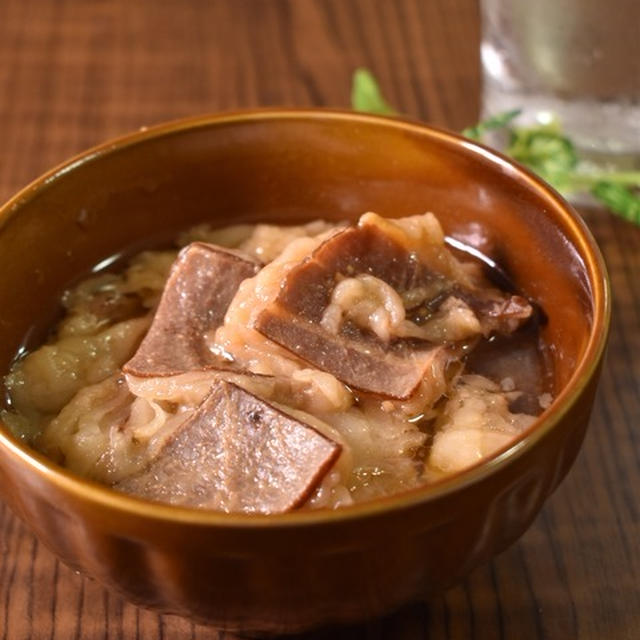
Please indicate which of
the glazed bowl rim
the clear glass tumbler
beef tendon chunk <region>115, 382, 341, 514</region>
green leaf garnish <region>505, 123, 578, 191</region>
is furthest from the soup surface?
the clear glass tumbler

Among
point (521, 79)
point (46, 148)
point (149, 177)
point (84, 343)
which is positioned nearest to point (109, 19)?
point (46, 148)

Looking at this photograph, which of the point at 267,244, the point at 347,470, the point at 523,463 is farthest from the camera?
the point at 267,244

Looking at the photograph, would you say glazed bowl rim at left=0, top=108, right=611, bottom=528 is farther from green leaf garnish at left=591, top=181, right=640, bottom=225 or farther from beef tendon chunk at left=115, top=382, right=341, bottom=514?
green leaf garnish at left=591, top=181, right=640, bottom=225

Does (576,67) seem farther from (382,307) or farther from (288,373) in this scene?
(288,373)

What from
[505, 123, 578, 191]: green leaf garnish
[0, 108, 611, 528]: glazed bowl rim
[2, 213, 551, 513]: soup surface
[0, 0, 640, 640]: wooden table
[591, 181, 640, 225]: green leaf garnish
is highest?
[0, 108, 611, 528]: glazed bowl rim

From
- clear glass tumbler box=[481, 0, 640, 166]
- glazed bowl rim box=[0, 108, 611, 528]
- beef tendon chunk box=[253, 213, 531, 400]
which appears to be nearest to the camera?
glazed bowl rim box=[0, 108, 611, 528]

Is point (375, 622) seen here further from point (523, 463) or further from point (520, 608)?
point (523, 463)
